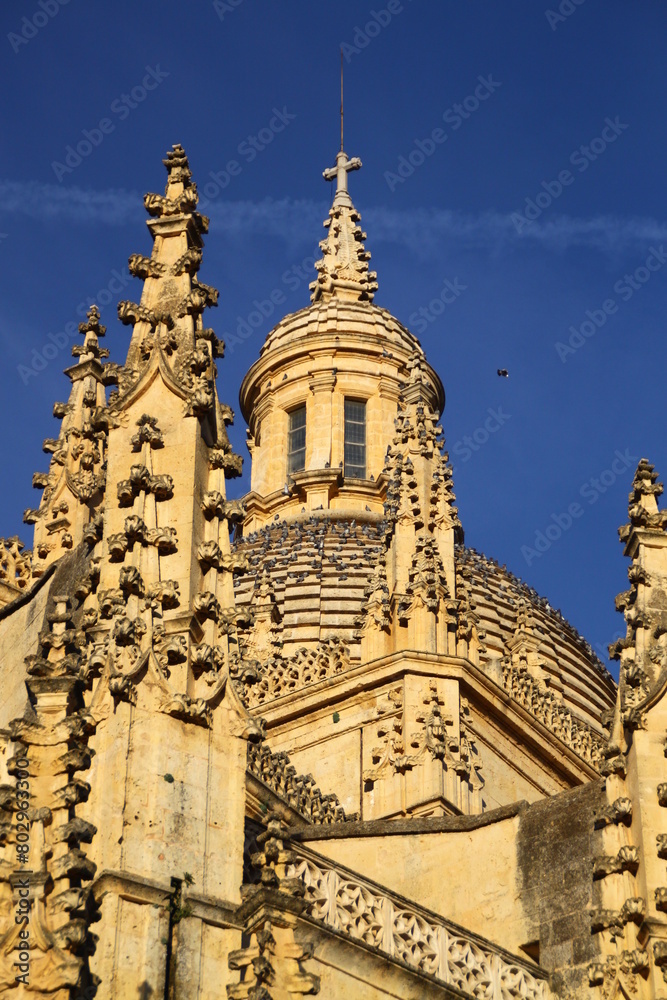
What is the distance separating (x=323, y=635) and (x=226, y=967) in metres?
31.3

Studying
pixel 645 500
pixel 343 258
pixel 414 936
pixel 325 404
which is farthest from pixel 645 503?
pixel 343 258

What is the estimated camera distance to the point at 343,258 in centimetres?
5950

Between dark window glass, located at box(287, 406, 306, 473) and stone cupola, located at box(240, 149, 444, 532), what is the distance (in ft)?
0.08

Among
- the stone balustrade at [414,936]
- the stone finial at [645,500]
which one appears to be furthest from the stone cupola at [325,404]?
the stone balustrade at [414,936]

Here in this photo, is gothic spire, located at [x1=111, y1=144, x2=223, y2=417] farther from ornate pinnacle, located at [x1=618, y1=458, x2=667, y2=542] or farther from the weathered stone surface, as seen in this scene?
ornate pinnacle, located at [x1=618, y1=458, x2=667, y2=542]

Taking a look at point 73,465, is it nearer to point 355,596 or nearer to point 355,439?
point 355,596

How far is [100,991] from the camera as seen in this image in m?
15.5

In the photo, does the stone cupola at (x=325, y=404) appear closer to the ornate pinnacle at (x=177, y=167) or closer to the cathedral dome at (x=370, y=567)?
the cathedral dome at (x=370, y=567)

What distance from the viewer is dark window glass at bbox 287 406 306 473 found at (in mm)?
56156

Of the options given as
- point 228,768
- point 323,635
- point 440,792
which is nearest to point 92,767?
point 228,768

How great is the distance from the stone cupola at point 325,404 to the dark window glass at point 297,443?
2 centimetres

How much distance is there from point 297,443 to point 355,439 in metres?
1.43

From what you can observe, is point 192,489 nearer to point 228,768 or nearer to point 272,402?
point 228,768

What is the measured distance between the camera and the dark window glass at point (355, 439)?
55.6 metres
